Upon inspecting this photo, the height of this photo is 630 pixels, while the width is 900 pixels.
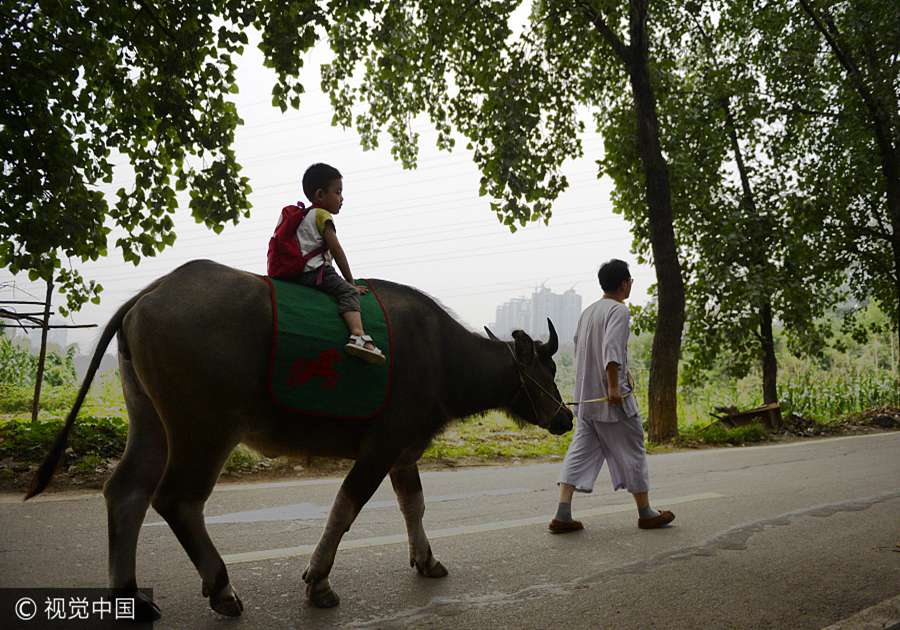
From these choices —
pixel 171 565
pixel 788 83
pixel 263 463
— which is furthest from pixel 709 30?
pixel 171 565

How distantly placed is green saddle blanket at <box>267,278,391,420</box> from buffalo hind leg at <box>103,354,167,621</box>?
74 cm

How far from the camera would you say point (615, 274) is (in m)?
5.97

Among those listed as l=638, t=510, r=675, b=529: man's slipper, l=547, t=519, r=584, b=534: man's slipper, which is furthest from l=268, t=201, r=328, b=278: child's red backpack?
l=638, t=510, r=675, b=529: man's slipper

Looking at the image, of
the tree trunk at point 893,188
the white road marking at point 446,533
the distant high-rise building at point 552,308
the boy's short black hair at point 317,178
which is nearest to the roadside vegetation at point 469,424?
the white road marking at point 446,533

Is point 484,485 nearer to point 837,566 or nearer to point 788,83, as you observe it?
point 837,566

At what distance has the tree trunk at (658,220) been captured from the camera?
13352 mm

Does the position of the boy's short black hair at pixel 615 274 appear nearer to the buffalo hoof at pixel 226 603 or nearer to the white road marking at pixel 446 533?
the white road marking at pixel 446 533

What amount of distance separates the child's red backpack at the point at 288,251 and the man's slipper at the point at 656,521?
3579 millimetres

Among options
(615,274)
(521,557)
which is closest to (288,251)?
(521,557)

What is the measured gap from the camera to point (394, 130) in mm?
14461

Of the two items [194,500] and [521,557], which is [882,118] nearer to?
[521,557]

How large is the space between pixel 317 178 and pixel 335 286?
0.73 m

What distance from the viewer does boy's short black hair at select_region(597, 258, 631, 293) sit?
5957 mm

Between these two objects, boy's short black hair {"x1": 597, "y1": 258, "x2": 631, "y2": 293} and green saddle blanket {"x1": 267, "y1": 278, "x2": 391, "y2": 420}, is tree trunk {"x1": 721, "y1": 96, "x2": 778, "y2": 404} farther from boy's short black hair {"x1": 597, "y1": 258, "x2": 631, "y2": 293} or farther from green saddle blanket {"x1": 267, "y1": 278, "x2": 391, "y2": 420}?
green saddle blanket {"x1": 267, "y1": 278, "x2": 391, "y2": 420}
